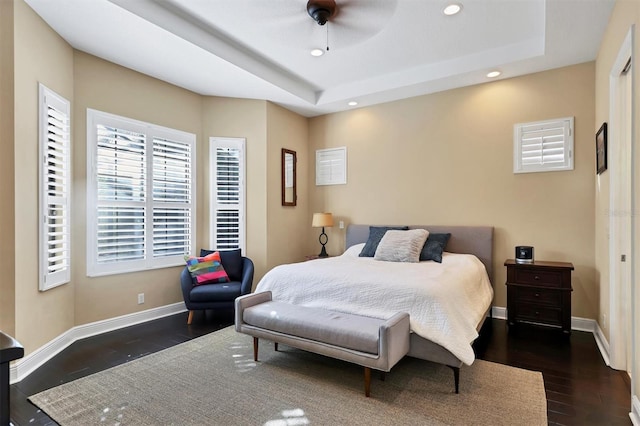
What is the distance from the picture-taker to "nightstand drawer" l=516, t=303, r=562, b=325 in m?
3.60

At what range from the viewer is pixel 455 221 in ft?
15.0

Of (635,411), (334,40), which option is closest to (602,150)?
(635,411)

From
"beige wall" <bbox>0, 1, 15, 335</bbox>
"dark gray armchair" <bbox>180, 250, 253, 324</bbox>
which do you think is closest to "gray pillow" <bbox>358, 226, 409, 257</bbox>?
"dark gray armchair" <bbox>180, 250, 253, 324</bbox>

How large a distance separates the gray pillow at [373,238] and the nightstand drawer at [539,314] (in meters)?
1.62

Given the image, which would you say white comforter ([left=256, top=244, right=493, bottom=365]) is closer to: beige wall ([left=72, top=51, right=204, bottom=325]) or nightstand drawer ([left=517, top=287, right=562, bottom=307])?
nightstand drawer ([left=517, top=287, right=562, bottom=307])

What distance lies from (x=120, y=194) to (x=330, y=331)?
3033mm

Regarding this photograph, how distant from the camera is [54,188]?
330cm

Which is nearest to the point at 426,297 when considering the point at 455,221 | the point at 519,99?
the point at 455,221

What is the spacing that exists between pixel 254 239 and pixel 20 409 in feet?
10.2

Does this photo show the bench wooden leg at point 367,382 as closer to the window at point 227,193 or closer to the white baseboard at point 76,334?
the white baseboard at point 76,334

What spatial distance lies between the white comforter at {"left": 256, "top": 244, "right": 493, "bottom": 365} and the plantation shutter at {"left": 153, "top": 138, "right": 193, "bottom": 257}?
1.78m

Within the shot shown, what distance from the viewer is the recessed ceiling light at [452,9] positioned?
3.08 m

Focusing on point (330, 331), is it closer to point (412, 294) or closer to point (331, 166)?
point (412, 294)

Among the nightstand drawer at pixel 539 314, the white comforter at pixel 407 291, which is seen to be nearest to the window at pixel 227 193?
the white comforter at pixel 407 291
